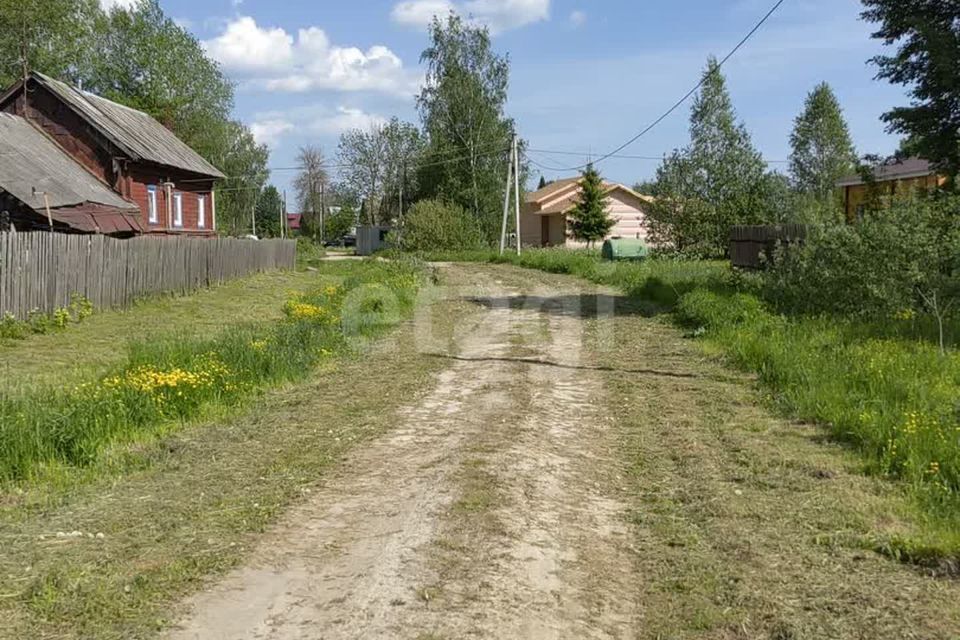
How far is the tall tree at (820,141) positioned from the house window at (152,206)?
4441cm

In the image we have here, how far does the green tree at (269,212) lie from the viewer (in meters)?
97.8

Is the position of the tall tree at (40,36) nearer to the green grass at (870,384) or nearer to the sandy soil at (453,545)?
the green grass at (870,384)

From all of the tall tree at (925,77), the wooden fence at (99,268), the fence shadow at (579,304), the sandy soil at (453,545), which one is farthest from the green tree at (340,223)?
the sandy soil at (453,545)

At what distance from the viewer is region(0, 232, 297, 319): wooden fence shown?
1434 centimetres

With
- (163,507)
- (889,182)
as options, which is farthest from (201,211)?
(163,507)

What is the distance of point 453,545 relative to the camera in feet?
15.1

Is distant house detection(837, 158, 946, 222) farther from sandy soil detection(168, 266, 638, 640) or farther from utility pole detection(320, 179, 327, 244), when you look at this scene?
utility pole detection(320, 179, 327, 244)

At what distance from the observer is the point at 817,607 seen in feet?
12.8

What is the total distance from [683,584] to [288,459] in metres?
3.35

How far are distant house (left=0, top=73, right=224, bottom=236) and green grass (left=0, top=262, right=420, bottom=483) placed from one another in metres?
11.9

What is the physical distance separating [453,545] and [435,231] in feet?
148

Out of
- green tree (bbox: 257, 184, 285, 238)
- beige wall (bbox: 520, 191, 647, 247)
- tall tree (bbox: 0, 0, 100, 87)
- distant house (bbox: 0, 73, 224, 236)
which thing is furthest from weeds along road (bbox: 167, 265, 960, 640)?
green tree (bbox: 257, 184, 285, 238)

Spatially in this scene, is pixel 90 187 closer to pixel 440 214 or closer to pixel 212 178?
pixel 212 178

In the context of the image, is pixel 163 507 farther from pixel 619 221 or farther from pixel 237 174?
pixel 237 174
